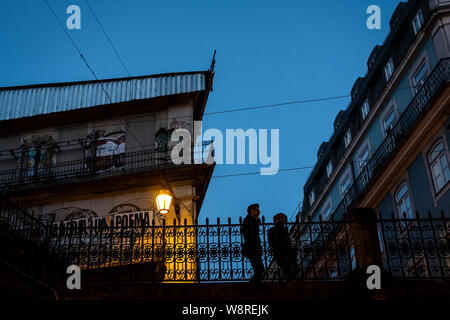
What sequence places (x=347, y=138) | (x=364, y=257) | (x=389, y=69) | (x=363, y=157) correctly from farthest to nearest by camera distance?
(x=347, y=138), (x=363, y=157), (x=389, y=69), (x=364, y=257)

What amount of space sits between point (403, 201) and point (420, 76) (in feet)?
16.6

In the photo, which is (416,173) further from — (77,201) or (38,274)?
(38,274)

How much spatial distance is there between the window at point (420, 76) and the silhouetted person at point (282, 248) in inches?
490

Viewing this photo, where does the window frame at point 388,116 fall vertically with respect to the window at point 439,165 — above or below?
above

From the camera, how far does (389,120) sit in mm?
24406

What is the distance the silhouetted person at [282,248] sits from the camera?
10724 millimetres

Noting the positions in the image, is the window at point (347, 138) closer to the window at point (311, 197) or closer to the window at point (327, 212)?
the window at point (327, 212)

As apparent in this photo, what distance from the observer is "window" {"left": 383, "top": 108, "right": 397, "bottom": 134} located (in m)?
23.7

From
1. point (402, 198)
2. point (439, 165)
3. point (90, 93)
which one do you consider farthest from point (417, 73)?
point (90, 93)

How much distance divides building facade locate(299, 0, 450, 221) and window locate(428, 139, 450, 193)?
0.11 ft

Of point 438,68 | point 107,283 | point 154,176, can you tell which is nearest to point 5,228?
point 107,283

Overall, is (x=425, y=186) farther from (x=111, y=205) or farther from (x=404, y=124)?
(x=111, y=205)

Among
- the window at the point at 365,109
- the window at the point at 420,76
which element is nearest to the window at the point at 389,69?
the window at the point at 420,76

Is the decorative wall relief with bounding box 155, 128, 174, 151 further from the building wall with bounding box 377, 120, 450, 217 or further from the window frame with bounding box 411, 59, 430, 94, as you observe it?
the window frame with bounding box 411, 59, 430, 94
